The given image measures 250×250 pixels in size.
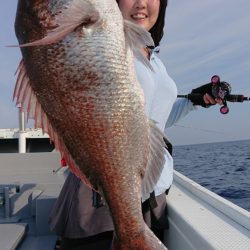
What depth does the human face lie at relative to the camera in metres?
2.46

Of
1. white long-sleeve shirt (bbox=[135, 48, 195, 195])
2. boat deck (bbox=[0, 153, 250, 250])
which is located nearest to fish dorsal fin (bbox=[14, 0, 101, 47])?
white long-sleeve shirt (bbox=[135, 48, 195, 195])

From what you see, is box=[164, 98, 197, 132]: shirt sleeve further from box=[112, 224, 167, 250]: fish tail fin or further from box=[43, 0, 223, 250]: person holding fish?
box=[112, 224, 167, 250]: fish tail fin

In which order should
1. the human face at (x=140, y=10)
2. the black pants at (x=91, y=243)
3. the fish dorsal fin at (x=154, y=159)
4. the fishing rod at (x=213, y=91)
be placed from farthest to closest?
the fishing rod at (x=213, y=91) → the black pants at (x=91, y=243) → the human face at (x=140, y=10) → the fish dorsal fin at (x=154, y=159)

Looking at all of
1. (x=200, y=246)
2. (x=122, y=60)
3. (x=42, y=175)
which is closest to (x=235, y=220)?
(x=200, y=246)

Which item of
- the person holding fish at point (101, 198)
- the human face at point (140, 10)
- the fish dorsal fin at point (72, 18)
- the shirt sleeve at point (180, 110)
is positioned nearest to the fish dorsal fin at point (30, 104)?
the fish dorsal fin at point (72, 18)

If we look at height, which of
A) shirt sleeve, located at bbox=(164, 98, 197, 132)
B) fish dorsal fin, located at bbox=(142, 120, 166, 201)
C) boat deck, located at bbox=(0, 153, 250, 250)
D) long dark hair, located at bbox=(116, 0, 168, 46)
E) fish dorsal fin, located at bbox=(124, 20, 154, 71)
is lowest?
boat deck, located at bbox=(0, 153, 250, 250)

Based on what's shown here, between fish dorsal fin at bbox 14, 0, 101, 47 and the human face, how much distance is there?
0.79 meters

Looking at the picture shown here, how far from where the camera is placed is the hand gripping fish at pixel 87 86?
5.52 feet

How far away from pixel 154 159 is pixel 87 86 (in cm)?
51

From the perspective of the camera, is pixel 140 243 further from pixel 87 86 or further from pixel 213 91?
pixel 213 91

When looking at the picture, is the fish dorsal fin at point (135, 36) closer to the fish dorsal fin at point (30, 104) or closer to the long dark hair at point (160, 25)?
the fish dorsal fin at point (30, 104)

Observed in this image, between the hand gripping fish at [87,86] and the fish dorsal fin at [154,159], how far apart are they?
59mm

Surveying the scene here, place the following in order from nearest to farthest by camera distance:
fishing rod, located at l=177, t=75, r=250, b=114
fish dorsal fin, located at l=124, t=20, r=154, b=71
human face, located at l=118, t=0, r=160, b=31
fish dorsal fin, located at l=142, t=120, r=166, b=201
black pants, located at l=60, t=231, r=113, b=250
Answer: fish dorsal fin, located at l=124, t=20, r=154, b=71 → fish dorsal fin, located at l=142, t=120, r=166, b=201 → human face, located at l=118, t=0, r=160, b=31 → black pants, located at l=60, t=231, r=113, b=250 → fishing rod, located at l=177, t=75, r=250, b=114

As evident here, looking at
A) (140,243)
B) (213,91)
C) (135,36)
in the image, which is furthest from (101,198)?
(213,91)
